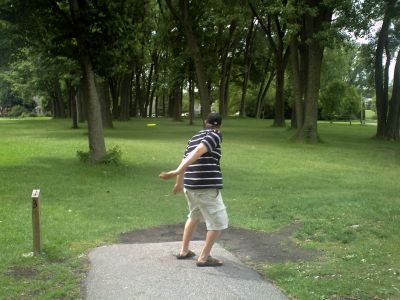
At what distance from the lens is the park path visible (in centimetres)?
525

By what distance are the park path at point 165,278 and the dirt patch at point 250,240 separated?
1.36 feet

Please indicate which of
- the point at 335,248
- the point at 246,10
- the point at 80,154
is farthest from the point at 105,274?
the point at 246,10

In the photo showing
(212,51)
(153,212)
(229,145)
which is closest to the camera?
(153,212)

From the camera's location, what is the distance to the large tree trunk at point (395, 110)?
28.9m

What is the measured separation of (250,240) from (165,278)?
2241 mm

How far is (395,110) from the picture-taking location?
28922mm

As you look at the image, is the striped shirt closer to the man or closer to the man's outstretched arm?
the man

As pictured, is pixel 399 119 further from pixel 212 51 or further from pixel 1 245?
pixel 1 245

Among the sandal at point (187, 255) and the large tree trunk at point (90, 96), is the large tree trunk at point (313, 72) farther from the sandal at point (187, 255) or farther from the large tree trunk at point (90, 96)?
the sandal at point (187, 255)

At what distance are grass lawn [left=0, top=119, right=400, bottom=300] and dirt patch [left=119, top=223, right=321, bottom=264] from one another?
0.23 metres

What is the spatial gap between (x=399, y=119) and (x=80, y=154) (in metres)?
19.8

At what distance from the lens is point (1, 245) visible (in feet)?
23.4

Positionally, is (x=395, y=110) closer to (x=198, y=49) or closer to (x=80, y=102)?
(x=198, y=49)

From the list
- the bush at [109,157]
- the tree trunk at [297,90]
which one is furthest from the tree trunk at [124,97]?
the bush at [109,157]
